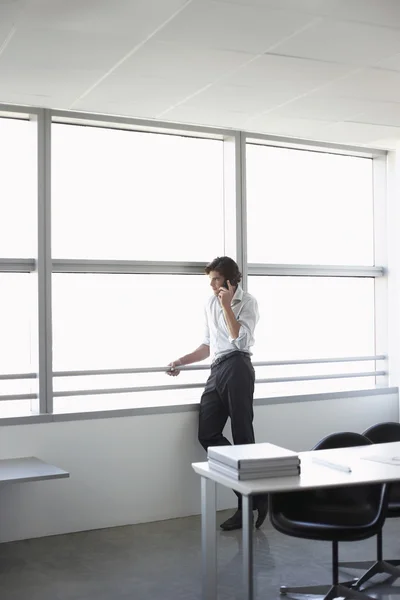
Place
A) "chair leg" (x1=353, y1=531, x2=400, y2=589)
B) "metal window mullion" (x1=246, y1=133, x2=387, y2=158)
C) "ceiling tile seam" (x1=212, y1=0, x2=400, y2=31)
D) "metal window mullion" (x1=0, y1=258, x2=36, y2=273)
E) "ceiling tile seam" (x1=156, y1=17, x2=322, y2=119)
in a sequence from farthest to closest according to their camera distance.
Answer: "metal window mullion" (x1=246, y1=133, x2=387, y2=158)
"metal window mullion" (x1=0, y1=258, x2=36, y2=273)
"chair leg" (x1=353, y1=531, x2=400, y2=589)
"ceiling tile seam" (x1=156, y1=17, x2=322, y2=119)
"ceiling tile seam" (x1=212, y1=0, x2=400, y2=31)

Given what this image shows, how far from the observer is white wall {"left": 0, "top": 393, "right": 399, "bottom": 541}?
211 inches

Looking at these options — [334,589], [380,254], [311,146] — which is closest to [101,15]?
[334,589]

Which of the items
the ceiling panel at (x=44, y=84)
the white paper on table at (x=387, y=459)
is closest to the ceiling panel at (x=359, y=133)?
the ceiling panel at (x=44, y=84)

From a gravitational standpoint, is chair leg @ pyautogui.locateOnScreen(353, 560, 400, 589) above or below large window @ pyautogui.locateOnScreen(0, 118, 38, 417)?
below

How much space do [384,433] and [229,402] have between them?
50.4 inches

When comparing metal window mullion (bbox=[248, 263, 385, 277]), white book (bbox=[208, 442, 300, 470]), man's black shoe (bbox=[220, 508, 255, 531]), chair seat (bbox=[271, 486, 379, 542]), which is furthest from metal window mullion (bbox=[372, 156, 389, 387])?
white book (bbox=[208, 442, 300, 470])

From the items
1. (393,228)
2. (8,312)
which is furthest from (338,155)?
(8,312)

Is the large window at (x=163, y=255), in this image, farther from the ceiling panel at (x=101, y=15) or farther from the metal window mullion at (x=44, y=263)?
the ceiling panel at (x=101, y=15)

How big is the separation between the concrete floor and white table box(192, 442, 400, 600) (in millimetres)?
582

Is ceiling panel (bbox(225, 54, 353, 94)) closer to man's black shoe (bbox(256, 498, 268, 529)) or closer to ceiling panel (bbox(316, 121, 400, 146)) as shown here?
ceiling panel (bbox(316, 121, 400, 146))

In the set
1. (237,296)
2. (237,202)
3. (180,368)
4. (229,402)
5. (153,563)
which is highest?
(237,202)

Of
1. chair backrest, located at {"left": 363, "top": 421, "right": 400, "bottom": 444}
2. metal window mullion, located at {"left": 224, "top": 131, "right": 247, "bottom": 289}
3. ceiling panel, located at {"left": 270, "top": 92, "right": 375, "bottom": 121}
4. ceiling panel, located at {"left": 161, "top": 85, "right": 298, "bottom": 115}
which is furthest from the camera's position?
metal window mullion, located at {"left": 224, "top": 131, "right": 247, "bottom": 289}

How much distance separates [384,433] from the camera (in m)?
4.85

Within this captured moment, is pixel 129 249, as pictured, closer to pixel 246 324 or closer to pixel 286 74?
pixel 246 324
